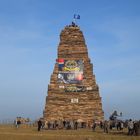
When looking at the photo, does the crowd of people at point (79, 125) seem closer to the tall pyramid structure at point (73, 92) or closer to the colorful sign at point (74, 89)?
the tall pyramid structure at point (73, 92)

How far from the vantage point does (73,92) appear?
75.3 m

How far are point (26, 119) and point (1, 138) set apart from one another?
35561 mm

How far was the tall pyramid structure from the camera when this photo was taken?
7462cm

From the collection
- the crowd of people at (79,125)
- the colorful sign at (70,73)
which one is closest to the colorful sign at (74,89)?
the colorful sign at (70,73)

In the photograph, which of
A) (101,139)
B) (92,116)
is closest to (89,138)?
(101,139)

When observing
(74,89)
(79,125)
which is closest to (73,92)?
(74,89)

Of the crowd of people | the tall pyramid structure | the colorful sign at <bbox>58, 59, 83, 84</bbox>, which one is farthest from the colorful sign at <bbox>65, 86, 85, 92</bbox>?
the crowd of people

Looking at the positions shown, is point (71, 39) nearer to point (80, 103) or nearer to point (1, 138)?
point (80, 103)

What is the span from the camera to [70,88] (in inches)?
2960

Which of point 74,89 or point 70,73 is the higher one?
point 70,73

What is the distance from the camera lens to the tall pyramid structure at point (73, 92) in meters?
74.6

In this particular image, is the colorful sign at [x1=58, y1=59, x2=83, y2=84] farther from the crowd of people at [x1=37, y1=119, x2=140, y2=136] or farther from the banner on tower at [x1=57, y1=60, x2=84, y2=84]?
the crowd of people at [x1=37, y1=119, x2=140, y2=136]

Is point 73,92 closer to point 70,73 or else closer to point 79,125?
point 70,73

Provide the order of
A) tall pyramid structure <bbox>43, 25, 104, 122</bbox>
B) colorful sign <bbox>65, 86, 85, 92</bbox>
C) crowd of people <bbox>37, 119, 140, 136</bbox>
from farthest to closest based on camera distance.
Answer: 1. colorful sign <bbox>65, 86, 85, 92</bbox>
2. tall pyramid structure <bbox>43, 25, 104, 122</bbox>
3. crowd of people <bbox>37, 119, 140, 136</bbox>
